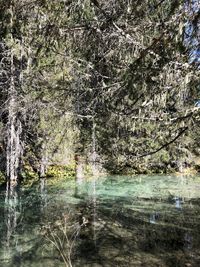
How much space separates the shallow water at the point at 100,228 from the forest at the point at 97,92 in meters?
0.11

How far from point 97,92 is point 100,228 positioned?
2707 mm

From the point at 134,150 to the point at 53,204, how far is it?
10.4 metres

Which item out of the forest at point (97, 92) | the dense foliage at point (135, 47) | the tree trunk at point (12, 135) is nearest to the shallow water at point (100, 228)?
the forest at point (97, 92)

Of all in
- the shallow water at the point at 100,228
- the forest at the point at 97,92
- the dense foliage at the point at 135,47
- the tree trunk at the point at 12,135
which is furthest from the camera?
the tree trunk at the point at 12,135

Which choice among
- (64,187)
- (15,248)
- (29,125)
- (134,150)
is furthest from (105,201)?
(134,150)

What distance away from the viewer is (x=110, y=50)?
5953 mm

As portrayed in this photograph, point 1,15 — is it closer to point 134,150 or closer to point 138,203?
point 138,203

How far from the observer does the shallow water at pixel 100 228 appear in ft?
20.2

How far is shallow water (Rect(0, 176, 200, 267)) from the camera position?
6160 mm

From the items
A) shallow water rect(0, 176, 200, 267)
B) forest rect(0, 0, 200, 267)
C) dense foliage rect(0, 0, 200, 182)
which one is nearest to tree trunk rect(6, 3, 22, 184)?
forest rect(0, 0, 200, 267)

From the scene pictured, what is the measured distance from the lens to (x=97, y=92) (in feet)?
26.9

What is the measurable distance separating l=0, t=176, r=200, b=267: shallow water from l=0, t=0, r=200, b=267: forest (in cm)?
11

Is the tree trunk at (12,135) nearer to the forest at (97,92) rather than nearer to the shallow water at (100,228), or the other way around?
the forest at (97,92)

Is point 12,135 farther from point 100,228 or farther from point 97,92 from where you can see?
point 100,228
